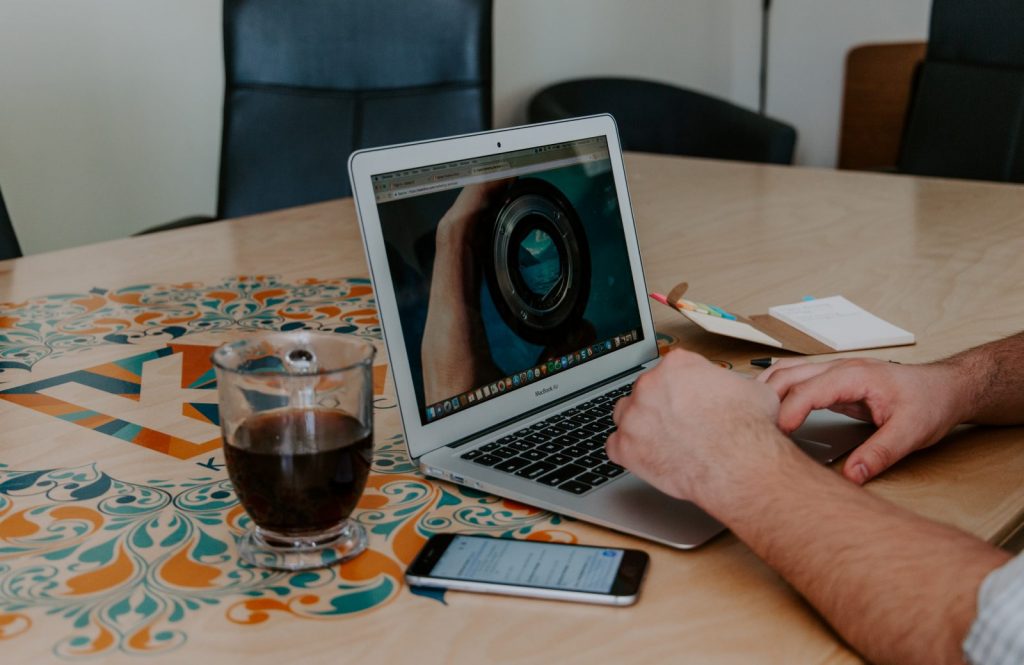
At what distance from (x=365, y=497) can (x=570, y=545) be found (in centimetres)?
18

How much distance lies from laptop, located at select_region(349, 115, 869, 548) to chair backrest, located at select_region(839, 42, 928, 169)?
333 cm

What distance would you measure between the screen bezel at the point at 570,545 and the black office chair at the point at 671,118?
2.74 meters

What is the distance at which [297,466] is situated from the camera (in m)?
0.67

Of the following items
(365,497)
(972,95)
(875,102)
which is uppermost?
(972,95)

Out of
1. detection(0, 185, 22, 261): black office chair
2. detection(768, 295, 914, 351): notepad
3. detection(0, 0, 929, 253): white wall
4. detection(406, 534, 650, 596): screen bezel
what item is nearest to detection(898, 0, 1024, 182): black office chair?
detection(768, 295, 914, 351): notepad

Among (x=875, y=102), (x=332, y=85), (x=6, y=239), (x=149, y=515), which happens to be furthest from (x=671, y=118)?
(x=149, y=515)

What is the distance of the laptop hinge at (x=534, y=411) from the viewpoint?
2.84 feet

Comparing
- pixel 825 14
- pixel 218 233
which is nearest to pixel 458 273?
pixel 218 233

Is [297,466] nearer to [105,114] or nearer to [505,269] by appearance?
[505,269]

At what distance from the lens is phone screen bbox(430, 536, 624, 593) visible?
66 cm

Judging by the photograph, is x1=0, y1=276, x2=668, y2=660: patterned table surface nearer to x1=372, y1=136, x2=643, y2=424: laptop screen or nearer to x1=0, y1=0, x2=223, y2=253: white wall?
x1=372, y1=136, x2=643, y2=424: laptop screen

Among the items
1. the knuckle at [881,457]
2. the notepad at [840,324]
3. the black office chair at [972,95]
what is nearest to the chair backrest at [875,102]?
the black office chair at [972,95]

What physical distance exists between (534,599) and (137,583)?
0.25 m

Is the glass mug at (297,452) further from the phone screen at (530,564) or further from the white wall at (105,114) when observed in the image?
the white wall at (105,114)
